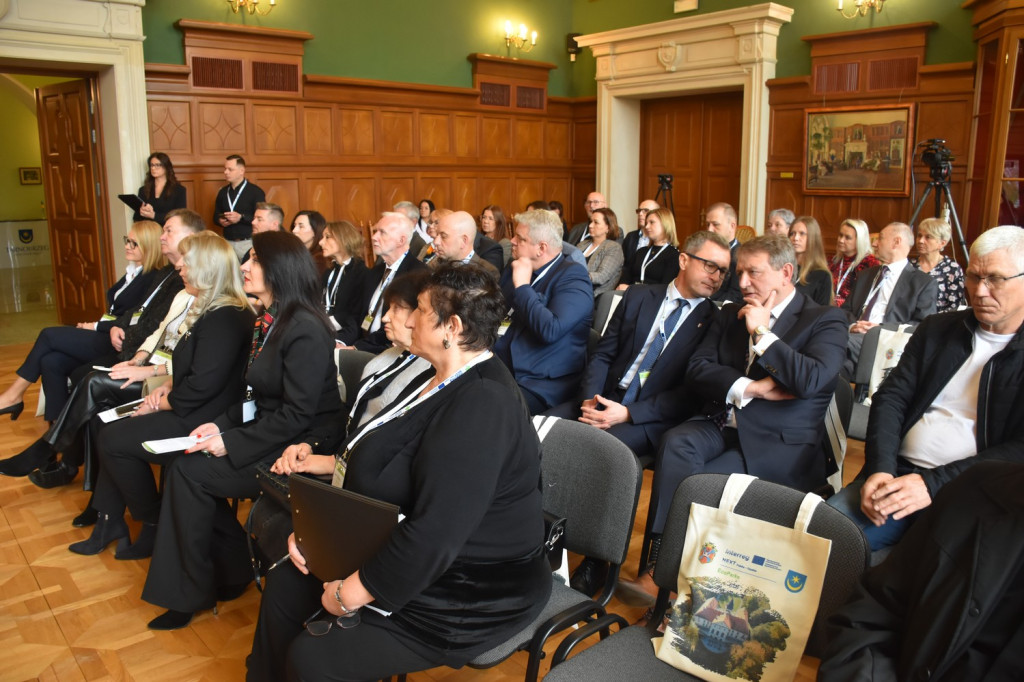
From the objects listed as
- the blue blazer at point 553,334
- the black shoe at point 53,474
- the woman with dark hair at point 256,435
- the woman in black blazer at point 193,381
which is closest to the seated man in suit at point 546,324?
the blue blazer at point 553,334

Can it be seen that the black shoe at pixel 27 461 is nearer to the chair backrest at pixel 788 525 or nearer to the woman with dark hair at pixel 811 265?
the chair backrest at pixel 788 525

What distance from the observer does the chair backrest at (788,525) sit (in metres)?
1.63

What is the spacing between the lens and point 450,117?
1007cm

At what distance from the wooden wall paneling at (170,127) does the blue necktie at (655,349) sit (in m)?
6.39

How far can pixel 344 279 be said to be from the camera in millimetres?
4879

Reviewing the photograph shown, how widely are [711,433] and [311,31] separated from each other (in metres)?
7.61

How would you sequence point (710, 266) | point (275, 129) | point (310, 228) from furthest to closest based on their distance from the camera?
point (275, 129) → point (310, 228) → point (710, 266)

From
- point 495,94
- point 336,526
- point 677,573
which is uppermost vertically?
point 495,94

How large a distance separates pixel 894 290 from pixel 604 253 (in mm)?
2410

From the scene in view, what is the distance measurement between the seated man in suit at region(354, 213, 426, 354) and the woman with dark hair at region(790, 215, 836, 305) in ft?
7.29

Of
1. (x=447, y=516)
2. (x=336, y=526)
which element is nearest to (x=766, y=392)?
(x=447, y=516)

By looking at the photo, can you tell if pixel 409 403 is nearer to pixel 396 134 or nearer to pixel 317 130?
pixel 317 130

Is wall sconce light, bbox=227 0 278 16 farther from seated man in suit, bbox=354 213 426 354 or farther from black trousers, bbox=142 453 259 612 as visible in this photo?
black trousers, bbox=142 453 259 612

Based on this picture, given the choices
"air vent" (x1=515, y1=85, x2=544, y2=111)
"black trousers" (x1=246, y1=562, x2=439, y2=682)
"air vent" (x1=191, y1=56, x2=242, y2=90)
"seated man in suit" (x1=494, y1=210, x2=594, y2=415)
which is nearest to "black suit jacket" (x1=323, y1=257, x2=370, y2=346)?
"seated man in suit" (x1=494, y1=210, x2=594, y2=415)
